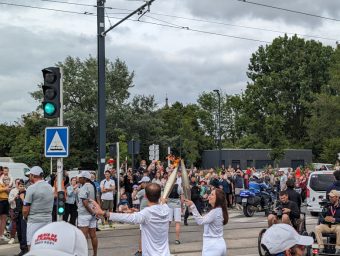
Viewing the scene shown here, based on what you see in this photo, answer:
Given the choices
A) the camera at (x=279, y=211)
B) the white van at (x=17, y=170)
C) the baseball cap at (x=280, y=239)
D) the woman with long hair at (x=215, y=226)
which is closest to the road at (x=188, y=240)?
the camera at (x=279, y=211)

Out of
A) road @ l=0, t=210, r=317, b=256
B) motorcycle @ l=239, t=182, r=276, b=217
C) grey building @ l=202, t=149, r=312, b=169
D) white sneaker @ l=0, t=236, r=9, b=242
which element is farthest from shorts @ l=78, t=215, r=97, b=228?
grey building @ l=202, t=149, r=312, b=169

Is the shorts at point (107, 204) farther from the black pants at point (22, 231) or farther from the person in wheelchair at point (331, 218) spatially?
the person in wheelchair at point (331, 218)

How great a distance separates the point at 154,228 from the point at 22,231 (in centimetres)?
727

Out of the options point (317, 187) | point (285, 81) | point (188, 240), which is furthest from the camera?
point (285, 81)

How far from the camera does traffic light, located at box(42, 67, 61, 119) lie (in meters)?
11.8

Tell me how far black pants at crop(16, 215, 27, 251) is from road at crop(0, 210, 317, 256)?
0.38 meters

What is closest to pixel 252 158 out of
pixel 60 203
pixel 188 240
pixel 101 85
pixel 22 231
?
pixel 101 85

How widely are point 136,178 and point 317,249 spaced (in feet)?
36.2

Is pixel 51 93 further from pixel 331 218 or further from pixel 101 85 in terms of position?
pixel 101 85

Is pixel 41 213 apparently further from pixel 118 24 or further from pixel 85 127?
pixel 85 127

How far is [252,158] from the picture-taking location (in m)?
64.1

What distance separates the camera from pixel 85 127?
5722 centimetres

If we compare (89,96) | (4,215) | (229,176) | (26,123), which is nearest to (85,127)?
(89,96)

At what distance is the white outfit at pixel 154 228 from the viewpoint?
6.63 metres
